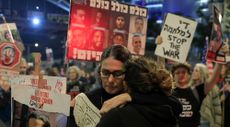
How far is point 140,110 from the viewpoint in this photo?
221 cm

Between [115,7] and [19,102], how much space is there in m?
2.71

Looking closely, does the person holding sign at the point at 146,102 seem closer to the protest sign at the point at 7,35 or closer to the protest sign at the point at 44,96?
the protest sign at the point at 44,96

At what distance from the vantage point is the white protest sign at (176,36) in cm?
623

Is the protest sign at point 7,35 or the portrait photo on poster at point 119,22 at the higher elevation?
the portrait photo on poster at point 119,22

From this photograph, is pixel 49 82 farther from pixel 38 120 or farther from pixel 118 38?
pixel 118 38

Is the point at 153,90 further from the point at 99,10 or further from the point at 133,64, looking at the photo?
the point at 99,10

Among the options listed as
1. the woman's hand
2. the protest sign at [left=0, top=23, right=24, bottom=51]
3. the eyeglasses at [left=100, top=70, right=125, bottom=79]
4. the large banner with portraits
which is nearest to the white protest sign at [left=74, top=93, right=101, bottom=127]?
the eyeglasses at [left=100, top=70, right=125, bottom=79]

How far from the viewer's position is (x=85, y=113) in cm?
281

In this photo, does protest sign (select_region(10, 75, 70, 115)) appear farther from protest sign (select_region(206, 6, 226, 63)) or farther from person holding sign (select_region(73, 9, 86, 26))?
protest sign (select_region(206, 6, 226, 63))

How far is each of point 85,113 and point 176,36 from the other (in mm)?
3691

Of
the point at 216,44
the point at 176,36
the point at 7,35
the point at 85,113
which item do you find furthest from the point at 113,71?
the point at 216,44

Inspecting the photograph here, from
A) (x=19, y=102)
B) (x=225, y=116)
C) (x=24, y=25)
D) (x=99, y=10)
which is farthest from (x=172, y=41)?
(x=24, y=25)

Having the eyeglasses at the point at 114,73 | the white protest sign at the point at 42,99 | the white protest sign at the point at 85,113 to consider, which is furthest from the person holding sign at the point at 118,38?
the eyeglasses at the point at 114,73

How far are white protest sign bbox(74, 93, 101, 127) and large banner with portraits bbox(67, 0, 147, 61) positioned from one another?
7.64 feet
